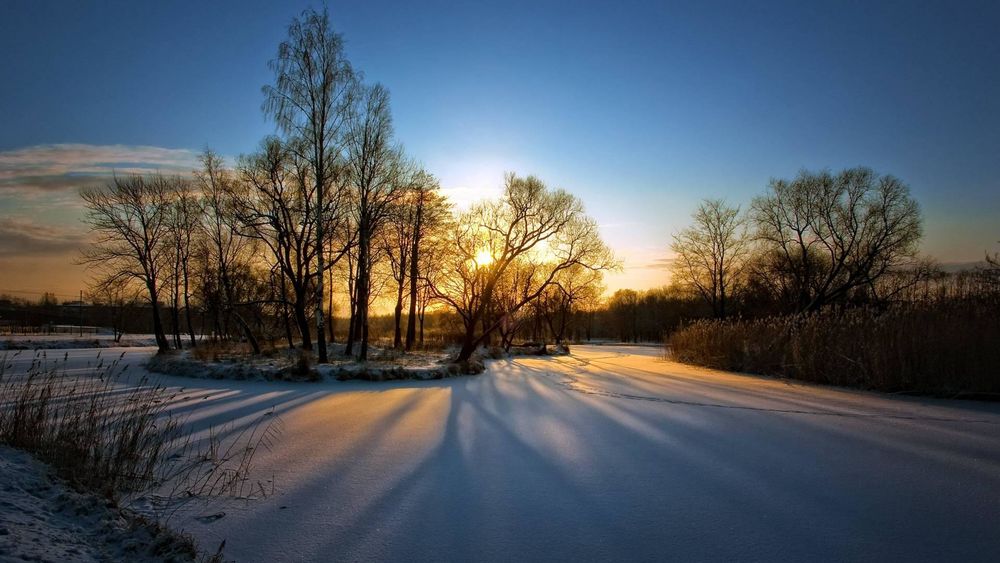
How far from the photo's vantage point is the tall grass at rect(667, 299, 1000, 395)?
8133 millimetres

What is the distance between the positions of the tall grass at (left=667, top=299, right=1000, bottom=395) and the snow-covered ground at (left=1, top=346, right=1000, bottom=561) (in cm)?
94

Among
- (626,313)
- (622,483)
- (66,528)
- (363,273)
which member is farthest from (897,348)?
(626,313)

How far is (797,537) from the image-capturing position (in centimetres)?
301

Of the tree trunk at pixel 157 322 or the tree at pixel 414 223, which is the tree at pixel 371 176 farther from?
the tree trunk at pixel 157 322

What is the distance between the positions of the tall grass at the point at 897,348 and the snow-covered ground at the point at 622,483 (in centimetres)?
94

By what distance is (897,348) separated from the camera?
8961 millimetres

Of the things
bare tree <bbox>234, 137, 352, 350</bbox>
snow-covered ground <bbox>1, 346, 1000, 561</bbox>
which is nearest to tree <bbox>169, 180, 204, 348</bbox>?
bare tree <bbox>234, 137, 352, 350</bbox>

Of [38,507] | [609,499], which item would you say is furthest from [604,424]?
[38,507]

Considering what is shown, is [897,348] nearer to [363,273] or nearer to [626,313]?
[363,273]

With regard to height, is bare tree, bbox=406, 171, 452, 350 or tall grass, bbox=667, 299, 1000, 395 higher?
bare tree, bbox=406, 171, 452, 350

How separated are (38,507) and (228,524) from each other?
1.02 m

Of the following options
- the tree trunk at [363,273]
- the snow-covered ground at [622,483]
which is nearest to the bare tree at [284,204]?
the tree trunk at [363,273]

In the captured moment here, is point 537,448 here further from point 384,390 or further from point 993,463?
point 384,390

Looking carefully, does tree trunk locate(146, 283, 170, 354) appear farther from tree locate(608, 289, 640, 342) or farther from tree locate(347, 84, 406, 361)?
tree locate(608, 289, 640, 342)
